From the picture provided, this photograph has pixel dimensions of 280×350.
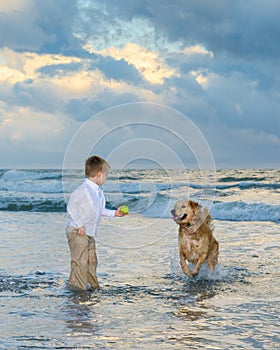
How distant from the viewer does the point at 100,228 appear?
43.1 ft

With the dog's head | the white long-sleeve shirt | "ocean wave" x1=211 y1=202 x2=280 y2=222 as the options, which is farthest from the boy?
"ocean wave" x1=211 y1=202 x2=280 y2=222

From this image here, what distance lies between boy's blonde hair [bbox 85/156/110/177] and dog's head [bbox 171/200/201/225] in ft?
4.73

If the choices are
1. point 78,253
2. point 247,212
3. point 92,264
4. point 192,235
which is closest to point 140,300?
point 92,264

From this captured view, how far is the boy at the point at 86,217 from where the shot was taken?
6777 millimetres

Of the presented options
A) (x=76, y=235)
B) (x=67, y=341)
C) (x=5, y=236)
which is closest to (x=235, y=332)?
(x=67, y=341)

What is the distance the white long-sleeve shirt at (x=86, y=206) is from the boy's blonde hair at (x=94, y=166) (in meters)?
0.10

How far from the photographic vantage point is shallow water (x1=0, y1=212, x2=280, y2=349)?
507 cm

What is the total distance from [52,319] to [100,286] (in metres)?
1.63

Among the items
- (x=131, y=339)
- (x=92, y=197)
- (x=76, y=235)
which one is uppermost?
(x=92, y=197)

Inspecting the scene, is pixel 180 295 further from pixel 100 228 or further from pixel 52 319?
pixel 100 228

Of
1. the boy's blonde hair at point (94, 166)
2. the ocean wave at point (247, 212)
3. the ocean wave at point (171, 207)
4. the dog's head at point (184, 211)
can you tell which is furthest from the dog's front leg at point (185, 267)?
the ocean wave at point (247, 212)

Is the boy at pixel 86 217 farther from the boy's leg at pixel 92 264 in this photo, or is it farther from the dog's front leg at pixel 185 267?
the dog's front leg at pixel 185 267

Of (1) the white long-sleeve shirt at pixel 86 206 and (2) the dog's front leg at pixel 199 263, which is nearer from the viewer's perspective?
(1) the white long-sleeve shirt at pixel 86 206

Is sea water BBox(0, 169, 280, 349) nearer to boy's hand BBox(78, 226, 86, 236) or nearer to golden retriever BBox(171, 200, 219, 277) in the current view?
golden retriever BBox(171, 200, 219, 277)
